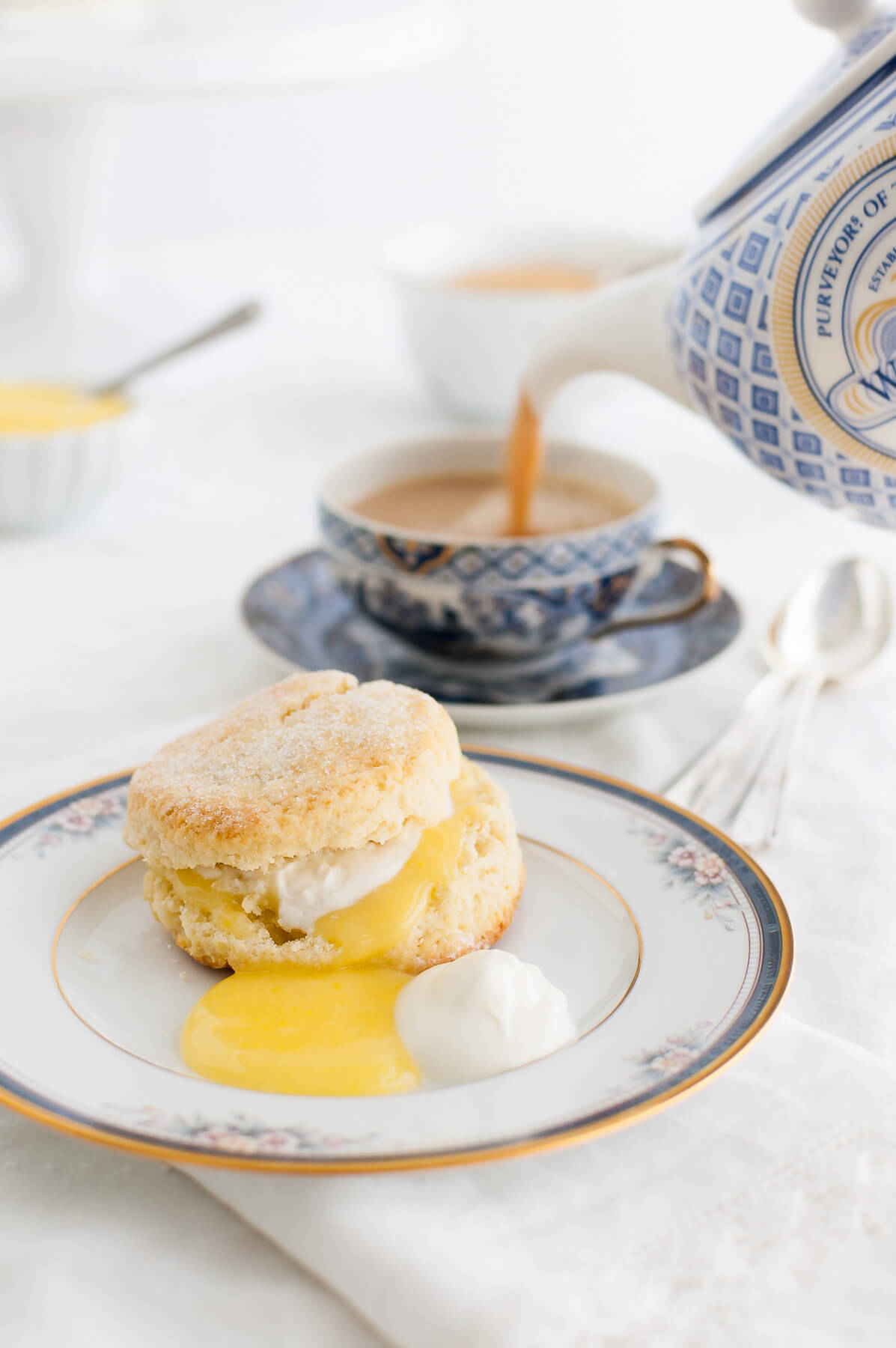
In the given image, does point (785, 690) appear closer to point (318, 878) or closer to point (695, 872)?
point (695, 872)

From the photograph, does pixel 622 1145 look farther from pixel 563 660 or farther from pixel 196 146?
pixel 196 146

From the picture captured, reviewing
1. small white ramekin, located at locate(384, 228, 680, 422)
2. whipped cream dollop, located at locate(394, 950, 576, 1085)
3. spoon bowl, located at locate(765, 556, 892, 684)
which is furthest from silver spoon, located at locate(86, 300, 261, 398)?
whipped cream dollop, located at locate(394, 950, 576, 1085)

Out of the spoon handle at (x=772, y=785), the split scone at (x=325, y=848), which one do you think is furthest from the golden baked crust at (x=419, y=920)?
the spoon handle at (x=772, y=785)

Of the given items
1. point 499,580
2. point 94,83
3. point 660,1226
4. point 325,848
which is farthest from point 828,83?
point 94,83

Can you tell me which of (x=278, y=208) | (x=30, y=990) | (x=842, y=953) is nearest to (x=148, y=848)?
(x=30, y=990)

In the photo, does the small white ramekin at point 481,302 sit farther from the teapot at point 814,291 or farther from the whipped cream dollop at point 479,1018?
the whipped cream dollop at point 479,1018

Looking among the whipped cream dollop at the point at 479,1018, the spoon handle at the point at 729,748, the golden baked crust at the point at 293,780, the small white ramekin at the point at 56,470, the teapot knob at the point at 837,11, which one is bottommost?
the small white ramekin at the point at 56,470
